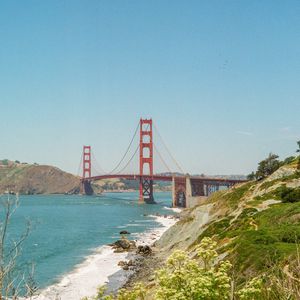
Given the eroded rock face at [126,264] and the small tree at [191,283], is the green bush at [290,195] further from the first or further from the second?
the small tree at [191,283]

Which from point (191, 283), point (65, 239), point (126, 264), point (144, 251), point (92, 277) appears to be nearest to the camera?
point (191, 283)

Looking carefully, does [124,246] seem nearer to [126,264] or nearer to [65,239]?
[126,264]

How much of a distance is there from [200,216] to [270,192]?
36.1 ft

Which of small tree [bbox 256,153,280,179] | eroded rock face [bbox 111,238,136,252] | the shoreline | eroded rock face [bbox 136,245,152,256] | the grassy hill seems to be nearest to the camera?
the grassy hill

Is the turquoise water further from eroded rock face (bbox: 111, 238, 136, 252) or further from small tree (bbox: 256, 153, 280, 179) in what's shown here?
→ small tree (bbox: 256, 153, 280, 179)

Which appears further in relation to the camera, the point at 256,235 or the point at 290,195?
the point at 290,195

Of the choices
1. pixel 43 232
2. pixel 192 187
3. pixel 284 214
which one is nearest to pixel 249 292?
pixel 284 214

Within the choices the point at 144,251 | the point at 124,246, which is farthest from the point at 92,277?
the point at 124,246

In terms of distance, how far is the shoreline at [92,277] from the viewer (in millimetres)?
34375

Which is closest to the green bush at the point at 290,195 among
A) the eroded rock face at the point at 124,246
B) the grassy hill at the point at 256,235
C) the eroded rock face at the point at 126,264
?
the grassy hill at the point at 256,235

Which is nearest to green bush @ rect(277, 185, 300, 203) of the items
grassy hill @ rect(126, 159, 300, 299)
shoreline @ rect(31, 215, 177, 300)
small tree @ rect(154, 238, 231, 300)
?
grassy hill @ rect(126, 159, 300, 299)

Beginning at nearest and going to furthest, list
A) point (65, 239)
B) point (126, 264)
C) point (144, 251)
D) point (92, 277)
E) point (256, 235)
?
point (256, 235) < point (92, 277) < point (126, 264) < point (144, 251) < point (65, 239)

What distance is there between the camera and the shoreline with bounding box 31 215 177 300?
34.4 meters

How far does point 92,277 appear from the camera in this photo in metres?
39.7
